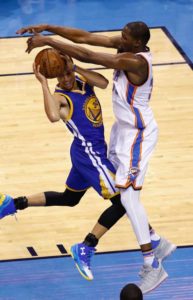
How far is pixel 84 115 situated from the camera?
22.9 feet

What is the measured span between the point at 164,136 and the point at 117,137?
293 cm

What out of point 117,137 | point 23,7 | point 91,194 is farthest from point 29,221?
point 23,7

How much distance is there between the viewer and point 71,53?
6625mm

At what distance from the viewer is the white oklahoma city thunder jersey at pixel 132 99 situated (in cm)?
683

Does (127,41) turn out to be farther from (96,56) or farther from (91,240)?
(91,240)

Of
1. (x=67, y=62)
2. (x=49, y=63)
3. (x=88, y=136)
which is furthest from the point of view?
(x=88, y=136)

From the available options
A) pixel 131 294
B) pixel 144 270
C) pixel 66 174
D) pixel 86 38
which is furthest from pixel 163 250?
pixel 131 294

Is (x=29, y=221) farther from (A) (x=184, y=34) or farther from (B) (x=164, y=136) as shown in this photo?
(A) (x=184, y=34)

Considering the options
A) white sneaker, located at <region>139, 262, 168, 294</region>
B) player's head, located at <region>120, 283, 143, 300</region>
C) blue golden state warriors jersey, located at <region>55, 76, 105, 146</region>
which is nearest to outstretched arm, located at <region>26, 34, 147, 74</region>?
blue golden state warriors jersey, located at <region>55, 76, 105, 146</region>

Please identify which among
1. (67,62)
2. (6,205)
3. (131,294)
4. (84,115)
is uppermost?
(67,62)

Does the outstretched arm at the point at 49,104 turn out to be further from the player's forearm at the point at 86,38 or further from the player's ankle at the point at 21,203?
the player's ankle at the point at 21,203

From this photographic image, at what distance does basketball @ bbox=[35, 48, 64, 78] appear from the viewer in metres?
6.75

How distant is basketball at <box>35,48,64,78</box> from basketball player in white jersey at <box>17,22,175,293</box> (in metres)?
0.12

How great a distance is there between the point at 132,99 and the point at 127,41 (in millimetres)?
494
